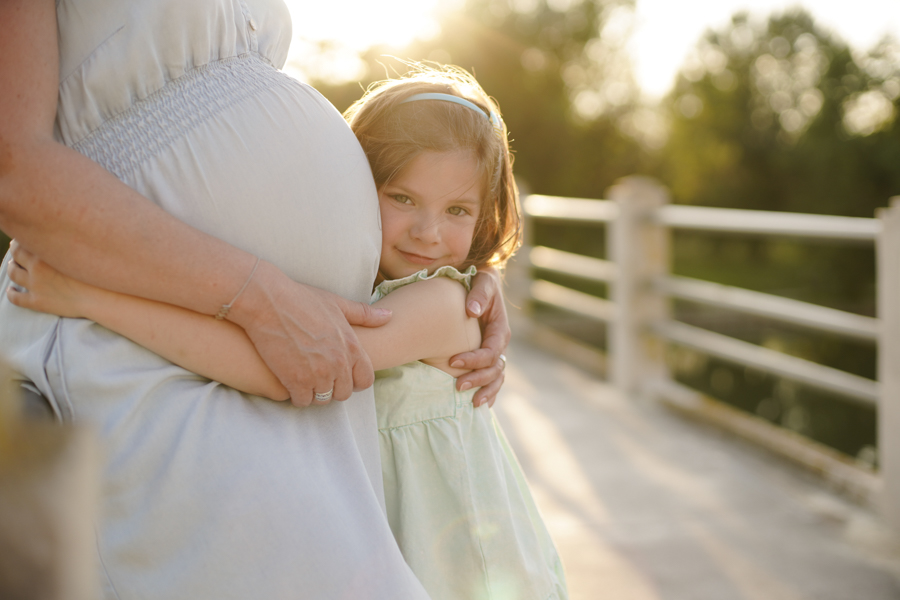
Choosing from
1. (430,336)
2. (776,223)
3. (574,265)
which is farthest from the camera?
→ (574,265)

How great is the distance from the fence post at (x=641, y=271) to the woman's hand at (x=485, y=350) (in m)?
3.57

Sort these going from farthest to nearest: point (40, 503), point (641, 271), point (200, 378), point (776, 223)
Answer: point (641, 271), point (776, 223), point (200, 378), point (40, 503)

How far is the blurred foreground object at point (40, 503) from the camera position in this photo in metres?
0.51

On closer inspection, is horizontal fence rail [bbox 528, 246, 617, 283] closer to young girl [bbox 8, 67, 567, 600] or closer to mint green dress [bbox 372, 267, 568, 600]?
young girl [bbox 8, 67, 567, 600]

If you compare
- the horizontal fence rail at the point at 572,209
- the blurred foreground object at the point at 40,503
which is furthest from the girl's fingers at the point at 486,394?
the horizontal fence rail at the point at 572,209

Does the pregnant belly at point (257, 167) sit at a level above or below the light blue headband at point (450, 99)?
below

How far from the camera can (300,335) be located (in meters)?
0.96

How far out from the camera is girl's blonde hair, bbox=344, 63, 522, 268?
135 cm

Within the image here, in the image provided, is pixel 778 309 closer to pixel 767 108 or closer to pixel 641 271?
pixel 641 271

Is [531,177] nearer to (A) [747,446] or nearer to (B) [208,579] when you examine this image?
(A) [747,446]

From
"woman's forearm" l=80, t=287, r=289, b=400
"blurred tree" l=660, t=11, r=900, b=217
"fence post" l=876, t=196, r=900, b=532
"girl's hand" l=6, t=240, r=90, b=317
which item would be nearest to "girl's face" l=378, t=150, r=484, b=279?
"woman's forearm" l=80, t=287, r=289, b=400

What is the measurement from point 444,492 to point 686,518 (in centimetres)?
209

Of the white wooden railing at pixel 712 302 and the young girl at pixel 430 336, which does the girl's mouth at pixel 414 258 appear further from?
the white wooden railing at pixel 712 302

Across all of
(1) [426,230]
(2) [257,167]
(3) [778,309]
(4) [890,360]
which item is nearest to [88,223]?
(2) [257,167]
